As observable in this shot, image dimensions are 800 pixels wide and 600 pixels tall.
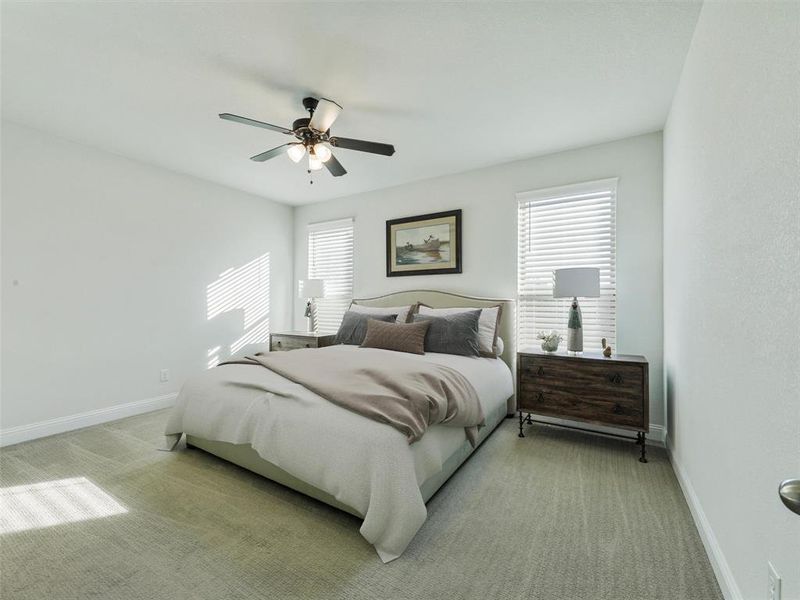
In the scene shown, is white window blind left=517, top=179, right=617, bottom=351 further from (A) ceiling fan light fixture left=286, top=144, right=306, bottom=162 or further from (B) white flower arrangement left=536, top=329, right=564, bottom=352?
(A) ceiling fan light fixture left=286, top=144, right=306, bottom=162

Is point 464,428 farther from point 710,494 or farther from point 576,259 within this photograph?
point 576,259

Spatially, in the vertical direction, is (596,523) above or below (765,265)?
below

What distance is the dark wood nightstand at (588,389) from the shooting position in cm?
257

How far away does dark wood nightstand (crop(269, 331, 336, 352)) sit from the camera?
4.24 meters

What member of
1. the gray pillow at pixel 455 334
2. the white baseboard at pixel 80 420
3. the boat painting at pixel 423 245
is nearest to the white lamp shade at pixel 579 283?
the gray pillow at pixel 455 334

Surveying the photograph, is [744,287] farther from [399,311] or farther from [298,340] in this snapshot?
[298,340]

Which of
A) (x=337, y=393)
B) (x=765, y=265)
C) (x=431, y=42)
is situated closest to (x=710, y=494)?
(x=765, y=265)

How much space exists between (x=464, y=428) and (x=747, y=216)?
1.71m

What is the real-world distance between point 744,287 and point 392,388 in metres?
1.54

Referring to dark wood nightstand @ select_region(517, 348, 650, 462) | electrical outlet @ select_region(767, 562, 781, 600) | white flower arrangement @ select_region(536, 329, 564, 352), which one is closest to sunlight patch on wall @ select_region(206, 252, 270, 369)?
dark wood nightstand @ select_region(517, 348, 650, 462)

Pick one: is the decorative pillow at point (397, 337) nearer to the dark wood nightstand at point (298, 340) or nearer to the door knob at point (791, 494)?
the dark wood nightstand at point (298, 340)

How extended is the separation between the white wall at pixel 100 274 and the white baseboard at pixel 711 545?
14.8ft

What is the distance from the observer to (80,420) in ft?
10.5

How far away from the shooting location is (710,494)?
1590 millimetres
